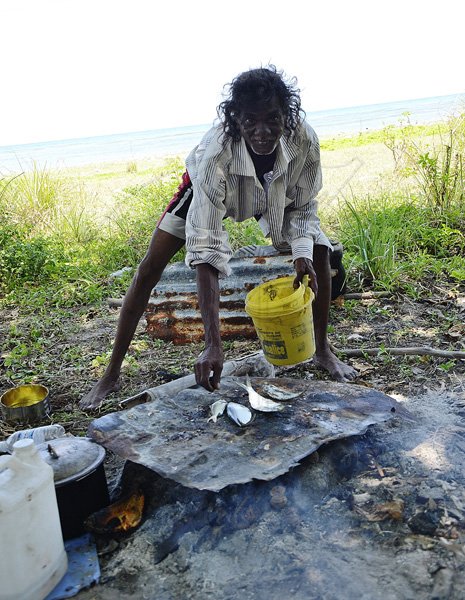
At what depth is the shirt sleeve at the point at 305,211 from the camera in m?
2.95

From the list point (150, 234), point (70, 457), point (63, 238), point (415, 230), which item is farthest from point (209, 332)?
point (63, 238)

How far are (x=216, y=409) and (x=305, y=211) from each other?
125cm

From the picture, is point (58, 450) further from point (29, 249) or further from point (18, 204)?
point (18, 204)

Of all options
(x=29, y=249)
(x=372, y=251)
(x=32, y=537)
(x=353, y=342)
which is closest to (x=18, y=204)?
(x=29, y=249)

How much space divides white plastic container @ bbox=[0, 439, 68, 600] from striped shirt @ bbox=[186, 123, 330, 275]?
1215 millimetres

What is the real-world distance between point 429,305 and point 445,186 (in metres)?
1.98

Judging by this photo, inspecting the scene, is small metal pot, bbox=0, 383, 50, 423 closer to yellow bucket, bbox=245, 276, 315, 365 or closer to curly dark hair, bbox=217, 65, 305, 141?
yellow bucket, bbox=245, 276, 315, 365

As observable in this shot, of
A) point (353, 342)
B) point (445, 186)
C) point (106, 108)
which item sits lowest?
point (353, 342)

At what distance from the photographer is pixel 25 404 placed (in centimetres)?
318

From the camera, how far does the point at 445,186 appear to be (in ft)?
18.9

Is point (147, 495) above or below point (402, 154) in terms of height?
below

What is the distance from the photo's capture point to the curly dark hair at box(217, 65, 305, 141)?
244 cm

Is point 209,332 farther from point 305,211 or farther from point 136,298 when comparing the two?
point 305,211

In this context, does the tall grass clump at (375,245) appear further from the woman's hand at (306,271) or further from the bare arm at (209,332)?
the bare arm at (209,332)
